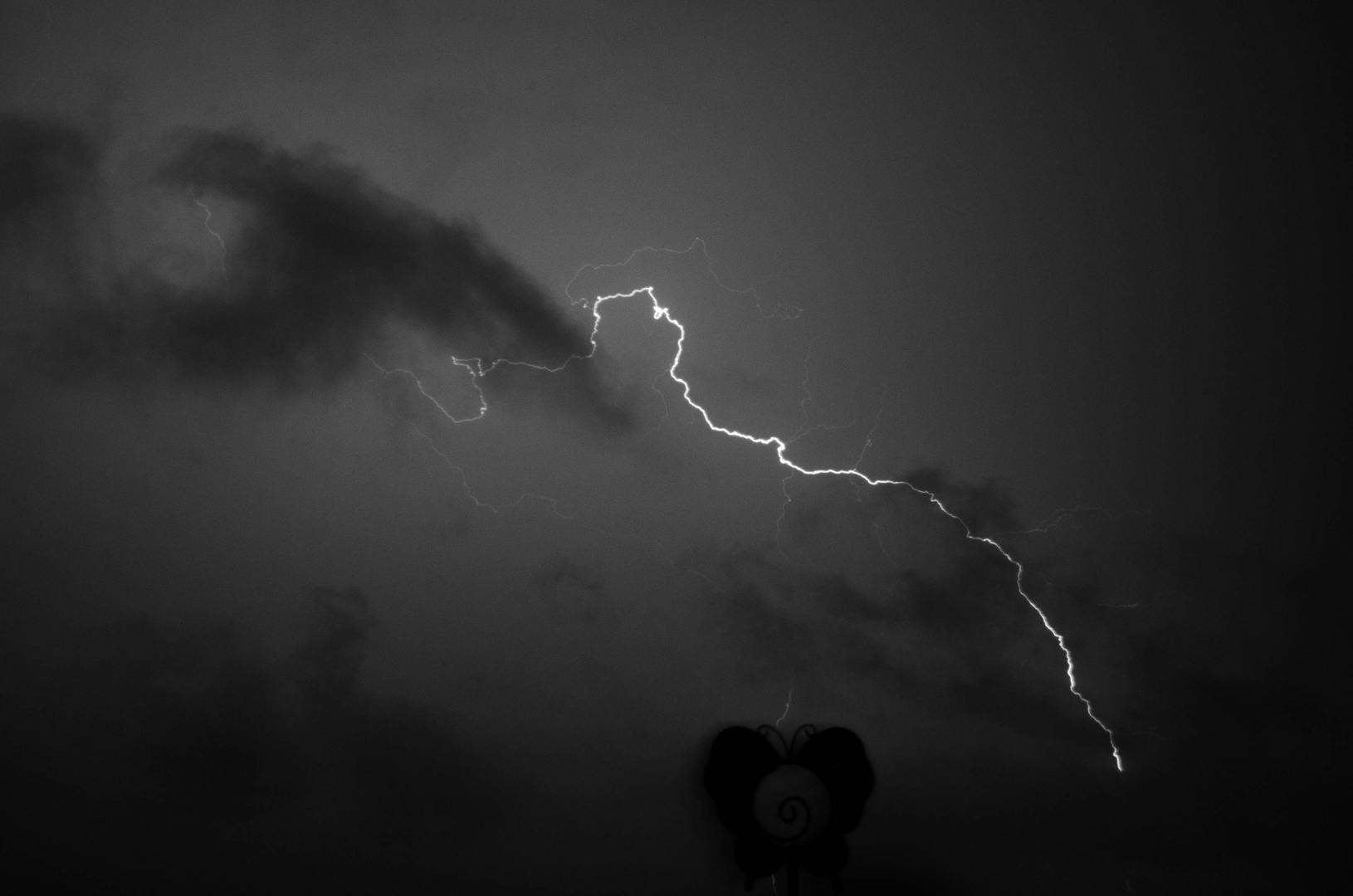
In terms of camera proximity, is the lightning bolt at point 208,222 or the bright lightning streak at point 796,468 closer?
the bright lightning streak at point 796,468

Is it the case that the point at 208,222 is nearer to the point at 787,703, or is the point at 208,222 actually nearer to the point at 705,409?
the point at 705,409

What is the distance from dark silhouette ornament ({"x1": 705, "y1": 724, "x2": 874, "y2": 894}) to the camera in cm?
303

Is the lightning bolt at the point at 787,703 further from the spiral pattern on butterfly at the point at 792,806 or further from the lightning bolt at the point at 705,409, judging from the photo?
the lightning bolt at the point at 705,409

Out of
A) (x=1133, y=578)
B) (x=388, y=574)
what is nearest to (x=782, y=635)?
(x=1133, y=578)

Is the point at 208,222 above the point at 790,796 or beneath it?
above

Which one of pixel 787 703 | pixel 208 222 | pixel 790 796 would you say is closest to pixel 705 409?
pixel 787 703

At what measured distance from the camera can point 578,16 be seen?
358 cm

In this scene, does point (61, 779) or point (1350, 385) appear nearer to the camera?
point (61, 779)

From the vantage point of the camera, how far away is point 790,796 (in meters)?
3.09

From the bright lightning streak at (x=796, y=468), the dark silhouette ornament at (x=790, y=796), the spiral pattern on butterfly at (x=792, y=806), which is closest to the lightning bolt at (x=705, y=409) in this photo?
the bright lightning streak at (x=796, y=468)

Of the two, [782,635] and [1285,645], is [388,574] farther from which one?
[1285,645]

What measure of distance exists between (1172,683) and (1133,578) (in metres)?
0.51

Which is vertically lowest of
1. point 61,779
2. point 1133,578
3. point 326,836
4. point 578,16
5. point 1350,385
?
point 61,779

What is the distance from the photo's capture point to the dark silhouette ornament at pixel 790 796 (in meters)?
3.03
